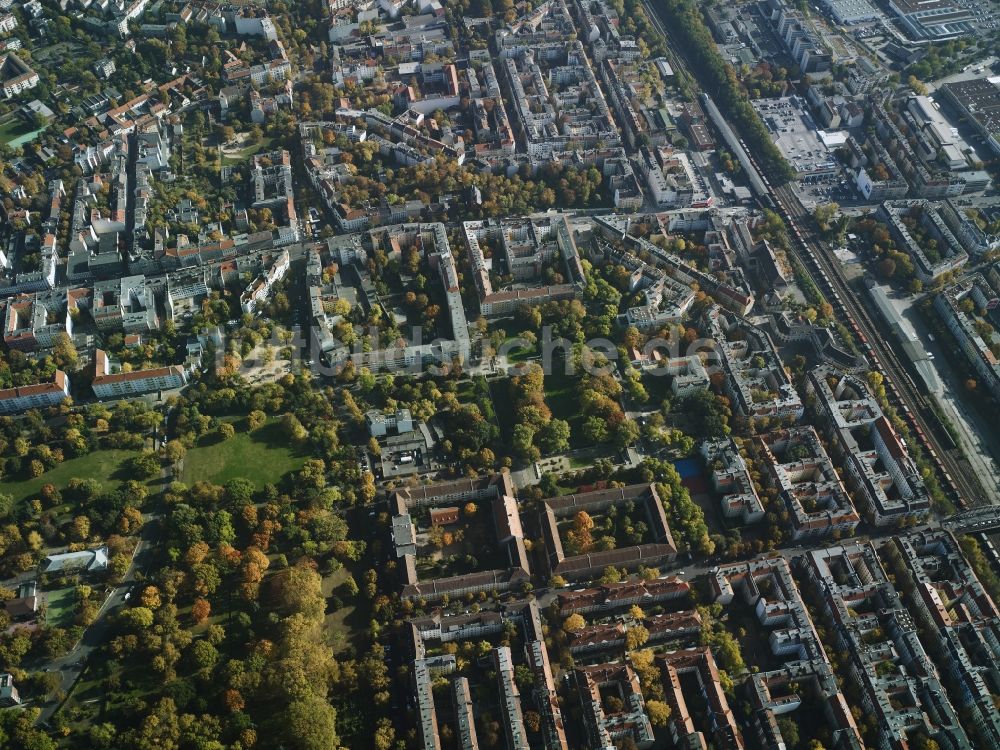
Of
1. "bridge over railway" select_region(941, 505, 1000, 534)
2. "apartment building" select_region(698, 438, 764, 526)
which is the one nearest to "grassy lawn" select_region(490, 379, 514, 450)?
"apartment building" select_region(698, 438, 764, 526)

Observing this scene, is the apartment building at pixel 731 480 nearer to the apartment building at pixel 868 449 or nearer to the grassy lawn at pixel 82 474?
the apartment building at pixel 868 449

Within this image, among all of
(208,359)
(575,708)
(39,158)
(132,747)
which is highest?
(39,158)

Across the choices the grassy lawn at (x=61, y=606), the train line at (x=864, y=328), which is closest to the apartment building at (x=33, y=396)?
the grassy lawn at (x=61, y=606)

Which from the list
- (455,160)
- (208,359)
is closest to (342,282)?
(208,359)

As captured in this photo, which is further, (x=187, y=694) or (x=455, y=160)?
(x=455, y=160)

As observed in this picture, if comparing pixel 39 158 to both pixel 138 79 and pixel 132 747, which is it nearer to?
pixel 138 79

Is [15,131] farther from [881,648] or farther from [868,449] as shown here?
[881,648]

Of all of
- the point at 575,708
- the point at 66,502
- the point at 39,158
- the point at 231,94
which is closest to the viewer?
the point at 575,708
